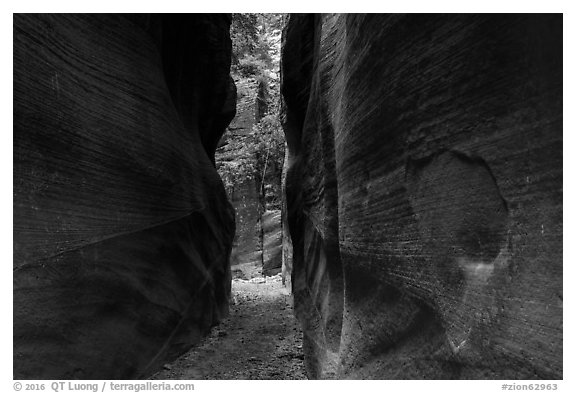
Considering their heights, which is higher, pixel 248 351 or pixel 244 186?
pixel 244 186

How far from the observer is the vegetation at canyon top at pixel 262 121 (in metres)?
14.5

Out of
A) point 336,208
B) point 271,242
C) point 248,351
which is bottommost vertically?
point 248,351

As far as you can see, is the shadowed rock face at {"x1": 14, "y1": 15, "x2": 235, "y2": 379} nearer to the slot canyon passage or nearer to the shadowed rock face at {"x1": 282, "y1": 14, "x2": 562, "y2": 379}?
the slot canyon passage

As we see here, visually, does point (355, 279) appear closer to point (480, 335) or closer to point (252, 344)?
point (480, 335)

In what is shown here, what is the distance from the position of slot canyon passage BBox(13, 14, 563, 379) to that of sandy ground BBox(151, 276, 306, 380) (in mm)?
42

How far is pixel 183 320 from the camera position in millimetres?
5285

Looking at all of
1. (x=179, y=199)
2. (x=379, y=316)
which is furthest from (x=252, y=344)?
(x=379, y=316)

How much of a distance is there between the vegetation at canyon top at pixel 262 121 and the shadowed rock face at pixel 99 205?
8.00m

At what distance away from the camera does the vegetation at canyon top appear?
14531 millimetres

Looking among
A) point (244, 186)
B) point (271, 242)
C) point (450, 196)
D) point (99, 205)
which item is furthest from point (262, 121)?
point (450, 196)

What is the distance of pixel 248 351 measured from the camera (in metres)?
5.66

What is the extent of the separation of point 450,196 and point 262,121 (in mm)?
13779

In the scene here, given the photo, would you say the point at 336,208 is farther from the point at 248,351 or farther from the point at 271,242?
the point at 271,242
